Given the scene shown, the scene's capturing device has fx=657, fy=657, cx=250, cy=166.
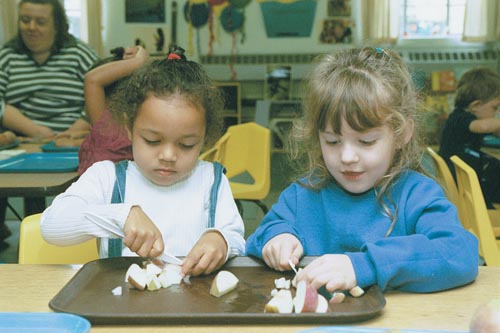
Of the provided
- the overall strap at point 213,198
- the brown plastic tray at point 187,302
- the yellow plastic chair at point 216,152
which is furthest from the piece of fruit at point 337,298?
the yellow plastic chair at point 216,152

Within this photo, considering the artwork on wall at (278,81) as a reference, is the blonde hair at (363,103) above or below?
above

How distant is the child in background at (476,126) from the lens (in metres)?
3.44

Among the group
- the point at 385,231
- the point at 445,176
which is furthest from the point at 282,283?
the point at 445,176

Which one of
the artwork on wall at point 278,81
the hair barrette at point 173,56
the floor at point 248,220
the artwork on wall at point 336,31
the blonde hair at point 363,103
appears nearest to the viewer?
the blonde hair at point 363,103

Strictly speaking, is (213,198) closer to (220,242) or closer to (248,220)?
(220,242)

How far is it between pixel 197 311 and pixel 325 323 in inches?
7.0

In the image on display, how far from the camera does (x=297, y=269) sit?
1135 mm

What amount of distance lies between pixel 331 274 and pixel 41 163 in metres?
1.71

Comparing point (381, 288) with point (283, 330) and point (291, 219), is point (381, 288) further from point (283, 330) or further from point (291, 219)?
point (291, 219)

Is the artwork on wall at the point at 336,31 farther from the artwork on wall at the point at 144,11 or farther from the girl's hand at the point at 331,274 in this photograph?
the girl's hand at the point at 331,274

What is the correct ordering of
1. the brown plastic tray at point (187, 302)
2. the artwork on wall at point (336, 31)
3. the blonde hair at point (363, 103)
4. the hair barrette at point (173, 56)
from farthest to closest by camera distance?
the artwork on wall at point (336, 31), the hair barrette at point (173, 56), the blonde hair at point (363, 103), the brown plastic tray at point (187, 302)

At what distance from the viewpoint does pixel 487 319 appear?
0.71 meters

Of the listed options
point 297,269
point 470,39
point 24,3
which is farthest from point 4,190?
point 470,39

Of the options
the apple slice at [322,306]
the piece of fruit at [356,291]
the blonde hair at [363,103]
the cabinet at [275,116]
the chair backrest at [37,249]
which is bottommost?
the cabinet at [275,116]
